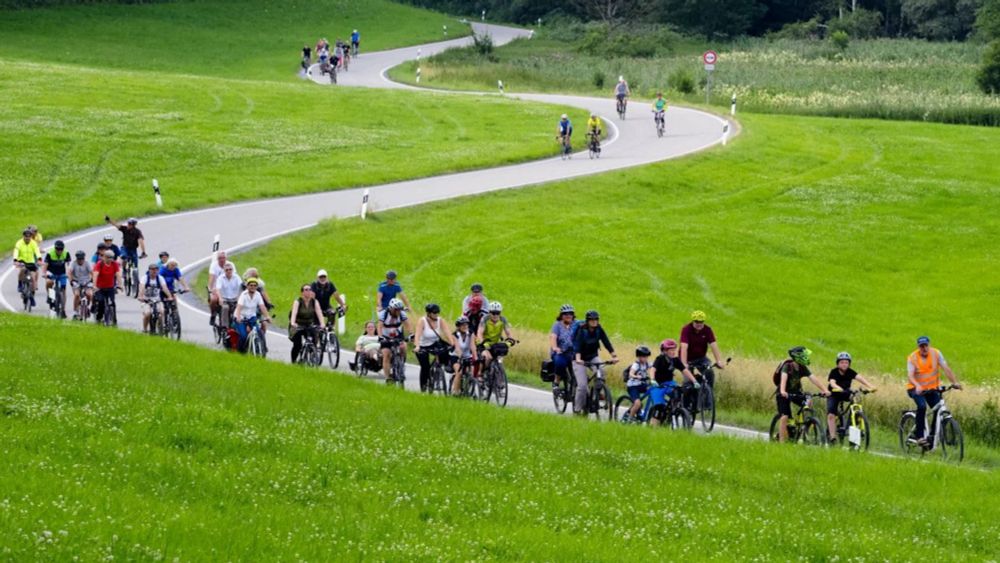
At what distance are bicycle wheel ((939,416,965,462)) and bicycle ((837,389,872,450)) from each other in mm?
1241

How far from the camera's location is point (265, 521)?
42.2 ft

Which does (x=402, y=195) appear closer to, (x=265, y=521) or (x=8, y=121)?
(x=8, y=121)

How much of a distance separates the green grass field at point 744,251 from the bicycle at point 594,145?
2.76 m

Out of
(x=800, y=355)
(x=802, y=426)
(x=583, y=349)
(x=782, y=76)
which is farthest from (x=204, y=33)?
(x=800, y=355)

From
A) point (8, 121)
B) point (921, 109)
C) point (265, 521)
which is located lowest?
point (265, 521)

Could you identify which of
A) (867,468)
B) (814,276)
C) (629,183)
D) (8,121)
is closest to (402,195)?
(629,183)

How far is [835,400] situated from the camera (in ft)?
76.8

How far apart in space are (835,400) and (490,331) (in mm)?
5552

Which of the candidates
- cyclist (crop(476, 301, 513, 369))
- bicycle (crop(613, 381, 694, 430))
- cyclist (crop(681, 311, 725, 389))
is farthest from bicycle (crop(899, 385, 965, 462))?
cyclist (crop(476, 301, 513, 369))

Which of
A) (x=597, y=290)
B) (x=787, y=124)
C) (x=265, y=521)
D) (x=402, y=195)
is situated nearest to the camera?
(x=265, y=521)

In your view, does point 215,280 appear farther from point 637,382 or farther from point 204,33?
point 204,33

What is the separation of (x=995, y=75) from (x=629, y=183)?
31851mm

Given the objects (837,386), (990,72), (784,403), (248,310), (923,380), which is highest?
(990,72)

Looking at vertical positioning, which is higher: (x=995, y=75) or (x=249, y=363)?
(x=995, y=75)
